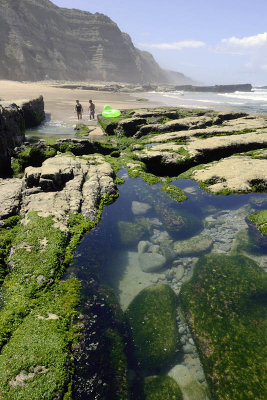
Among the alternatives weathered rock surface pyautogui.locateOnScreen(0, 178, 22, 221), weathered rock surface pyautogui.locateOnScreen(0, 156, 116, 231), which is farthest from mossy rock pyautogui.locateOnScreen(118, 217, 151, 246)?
weathered rock surface pyautogui.locateOnScreen(0, 178, 22, 221)

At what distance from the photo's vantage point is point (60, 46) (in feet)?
464

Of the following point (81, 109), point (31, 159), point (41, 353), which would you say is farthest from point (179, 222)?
point (81, 109)

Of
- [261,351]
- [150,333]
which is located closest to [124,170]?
[150,333]

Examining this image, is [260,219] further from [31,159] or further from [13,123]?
[13,123]

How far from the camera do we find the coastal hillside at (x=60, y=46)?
369 feet

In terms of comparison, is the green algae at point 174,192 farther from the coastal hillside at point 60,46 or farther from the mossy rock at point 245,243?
the coastal hillside at point 60,46

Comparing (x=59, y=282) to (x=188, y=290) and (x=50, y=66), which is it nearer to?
(x=188, y=290)

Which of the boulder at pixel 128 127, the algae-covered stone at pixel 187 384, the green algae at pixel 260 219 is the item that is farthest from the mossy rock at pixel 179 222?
the boulder at pixel 128 127

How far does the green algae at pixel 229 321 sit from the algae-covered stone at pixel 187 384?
26 centimetres

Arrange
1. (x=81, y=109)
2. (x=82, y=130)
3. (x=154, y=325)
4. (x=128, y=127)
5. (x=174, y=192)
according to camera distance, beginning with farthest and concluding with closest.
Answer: (x=81, y=109) → (x=82, y=130) → (x=128, y=127) → (x=174, y=192) → (x=154, y=325)

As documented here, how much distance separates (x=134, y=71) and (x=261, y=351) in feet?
688

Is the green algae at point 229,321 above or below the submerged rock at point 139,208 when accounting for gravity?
below

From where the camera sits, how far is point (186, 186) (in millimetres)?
13734

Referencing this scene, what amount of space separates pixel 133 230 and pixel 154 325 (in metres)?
4.29
